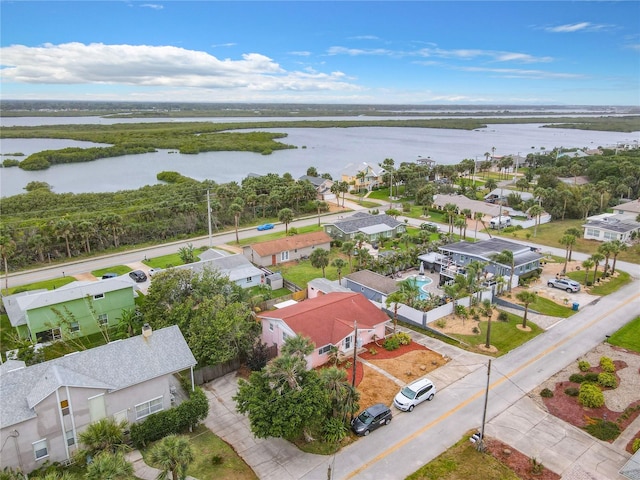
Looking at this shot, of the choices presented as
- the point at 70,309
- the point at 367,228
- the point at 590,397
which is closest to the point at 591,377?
the point at 590,397

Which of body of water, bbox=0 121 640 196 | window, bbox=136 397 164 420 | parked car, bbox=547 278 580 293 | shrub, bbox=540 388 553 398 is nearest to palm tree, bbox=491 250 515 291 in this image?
parked car, bbox=547 278 580 293

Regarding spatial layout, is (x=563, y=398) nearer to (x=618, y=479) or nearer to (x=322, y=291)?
(x=618, y=479)

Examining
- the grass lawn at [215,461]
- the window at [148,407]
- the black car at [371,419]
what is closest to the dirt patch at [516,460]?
the black car at [371,419]

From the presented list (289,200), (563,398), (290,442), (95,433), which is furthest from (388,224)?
(95,433)

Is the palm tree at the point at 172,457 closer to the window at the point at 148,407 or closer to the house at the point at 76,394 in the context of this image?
the house at the point at 76,394

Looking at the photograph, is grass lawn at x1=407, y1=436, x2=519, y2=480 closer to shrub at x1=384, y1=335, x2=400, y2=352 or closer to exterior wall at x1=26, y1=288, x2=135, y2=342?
shrub at x1=384, y1=335, x2=400, y2=352

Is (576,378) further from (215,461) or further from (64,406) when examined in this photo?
(64,406)
